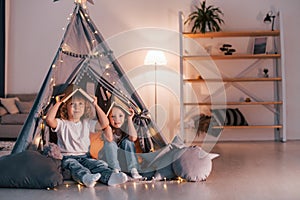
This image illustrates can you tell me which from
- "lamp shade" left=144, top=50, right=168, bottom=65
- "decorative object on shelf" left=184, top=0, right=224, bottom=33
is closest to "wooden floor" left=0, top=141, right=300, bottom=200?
"lamp shade" left=144, top=50, right=168, bottom=65

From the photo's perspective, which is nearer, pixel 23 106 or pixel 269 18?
pixel 23 106

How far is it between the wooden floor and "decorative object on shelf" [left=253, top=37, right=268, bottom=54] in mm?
2380

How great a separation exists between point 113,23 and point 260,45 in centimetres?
234

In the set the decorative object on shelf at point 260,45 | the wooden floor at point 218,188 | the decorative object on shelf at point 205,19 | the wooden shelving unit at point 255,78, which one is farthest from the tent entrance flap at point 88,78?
the decorative object on shelf at point 260,45

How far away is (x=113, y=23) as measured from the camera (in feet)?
18.9

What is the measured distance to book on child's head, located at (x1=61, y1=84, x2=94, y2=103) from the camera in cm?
307

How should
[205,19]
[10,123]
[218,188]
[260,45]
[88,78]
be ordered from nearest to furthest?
[218,188] < [88,78] < [10,123] < [205,19] < [260,45]

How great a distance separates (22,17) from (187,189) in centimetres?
462

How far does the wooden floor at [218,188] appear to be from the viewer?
229cm

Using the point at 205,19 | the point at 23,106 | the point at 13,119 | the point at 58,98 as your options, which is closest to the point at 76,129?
the point at 58,98

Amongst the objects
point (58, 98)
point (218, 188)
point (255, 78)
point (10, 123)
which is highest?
point (255, 78)

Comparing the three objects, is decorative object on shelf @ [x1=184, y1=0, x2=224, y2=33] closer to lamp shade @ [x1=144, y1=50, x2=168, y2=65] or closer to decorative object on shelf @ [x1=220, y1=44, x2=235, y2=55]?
decorative object on shelf @ [x1=220, y1=44, x2=235, y2=55]

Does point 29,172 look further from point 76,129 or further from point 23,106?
point 23,106

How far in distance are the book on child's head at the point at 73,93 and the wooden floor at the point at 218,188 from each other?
0.81 m
